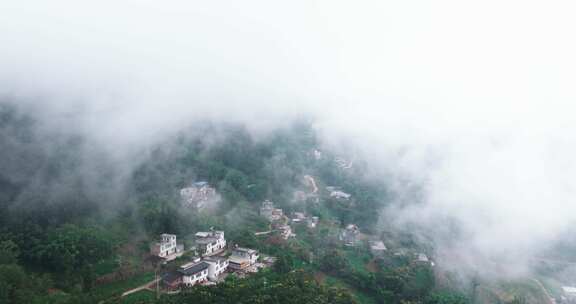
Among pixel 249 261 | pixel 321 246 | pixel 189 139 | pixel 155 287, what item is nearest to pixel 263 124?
pixel 189 139

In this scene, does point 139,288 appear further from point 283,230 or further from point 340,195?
point 340,195

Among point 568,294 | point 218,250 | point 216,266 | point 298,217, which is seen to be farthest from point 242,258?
point 568,294

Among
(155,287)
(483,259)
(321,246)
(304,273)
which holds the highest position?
(483,259)

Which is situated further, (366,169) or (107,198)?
(366,169)

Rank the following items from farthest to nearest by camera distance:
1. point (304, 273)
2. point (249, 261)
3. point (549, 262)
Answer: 1. point (549, 262)
2. point (249, 261)
3. point (304, 273)

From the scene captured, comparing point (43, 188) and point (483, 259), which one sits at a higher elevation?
point (483, 259)

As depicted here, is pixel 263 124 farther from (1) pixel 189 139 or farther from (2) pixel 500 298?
(2) pixel 500 298

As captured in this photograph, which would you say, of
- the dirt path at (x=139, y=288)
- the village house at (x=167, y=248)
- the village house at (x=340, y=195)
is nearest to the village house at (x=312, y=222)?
the village house at (x=340, y=195)
